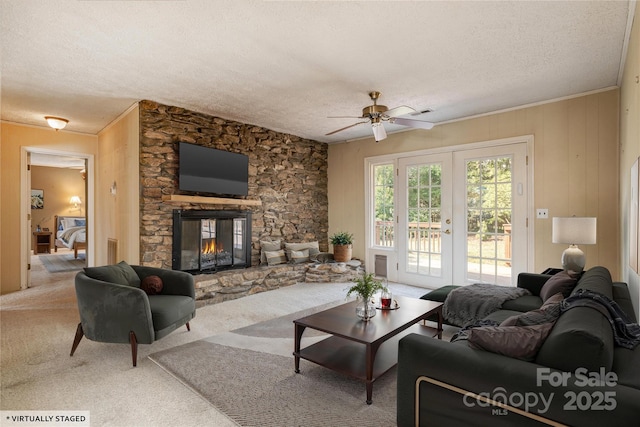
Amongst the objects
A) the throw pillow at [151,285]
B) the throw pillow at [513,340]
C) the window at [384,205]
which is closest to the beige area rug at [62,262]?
the throw pillow at [151,285]

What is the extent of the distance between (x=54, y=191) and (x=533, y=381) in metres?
12.5

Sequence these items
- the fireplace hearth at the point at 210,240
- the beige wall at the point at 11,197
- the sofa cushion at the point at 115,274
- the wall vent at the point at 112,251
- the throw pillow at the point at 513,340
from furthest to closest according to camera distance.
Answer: the beige wall at the point at 11,197, the wall vent at the point at 112,251, the fireplace hearth at the point at 210,240, the sofa cushion at the point at 115,274, the throw pillow at the point at 513,340

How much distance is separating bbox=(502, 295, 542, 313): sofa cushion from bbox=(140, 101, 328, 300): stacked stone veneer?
331 cm

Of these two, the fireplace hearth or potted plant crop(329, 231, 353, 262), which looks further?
potted plant crop(329, 231, 353, 262)

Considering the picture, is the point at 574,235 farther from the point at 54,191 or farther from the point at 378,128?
the point at 54,191

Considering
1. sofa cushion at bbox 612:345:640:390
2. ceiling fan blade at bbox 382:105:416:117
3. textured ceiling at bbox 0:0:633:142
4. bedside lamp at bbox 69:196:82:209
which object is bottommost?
sofa cushion at bbox 612:345:640:390

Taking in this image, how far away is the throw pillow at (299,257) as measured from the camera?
18.7 feet

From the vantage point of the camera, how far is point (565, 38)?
2.67 meters

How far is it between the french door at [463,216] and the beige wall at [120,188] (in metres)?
3.95

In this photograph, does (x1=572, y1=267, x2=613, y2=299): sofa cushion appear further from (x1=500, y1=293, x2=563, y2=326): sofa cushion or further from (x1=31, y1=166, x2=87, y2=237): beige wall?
(x1=31, y1=166, x2=87, y2=237): beige wall

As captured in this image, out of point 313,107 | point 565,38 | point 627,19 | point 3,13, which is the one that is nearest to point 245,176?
point 313,107

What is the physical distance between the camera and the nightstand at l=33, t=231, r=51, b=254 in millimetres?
9039

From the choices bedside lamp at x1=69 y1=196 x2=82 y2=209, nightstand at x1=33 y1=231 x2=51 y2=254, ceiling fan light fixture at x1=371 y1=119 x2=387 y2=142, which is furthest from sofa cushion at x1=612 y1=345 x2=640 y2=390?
bedside lamp at x1=69 y1=196 x2=82 y2=209

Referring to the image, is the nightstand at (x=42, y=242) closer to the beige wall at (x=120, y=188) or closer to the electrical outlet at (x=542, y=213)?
the beige wall at (x=120, y=188)
